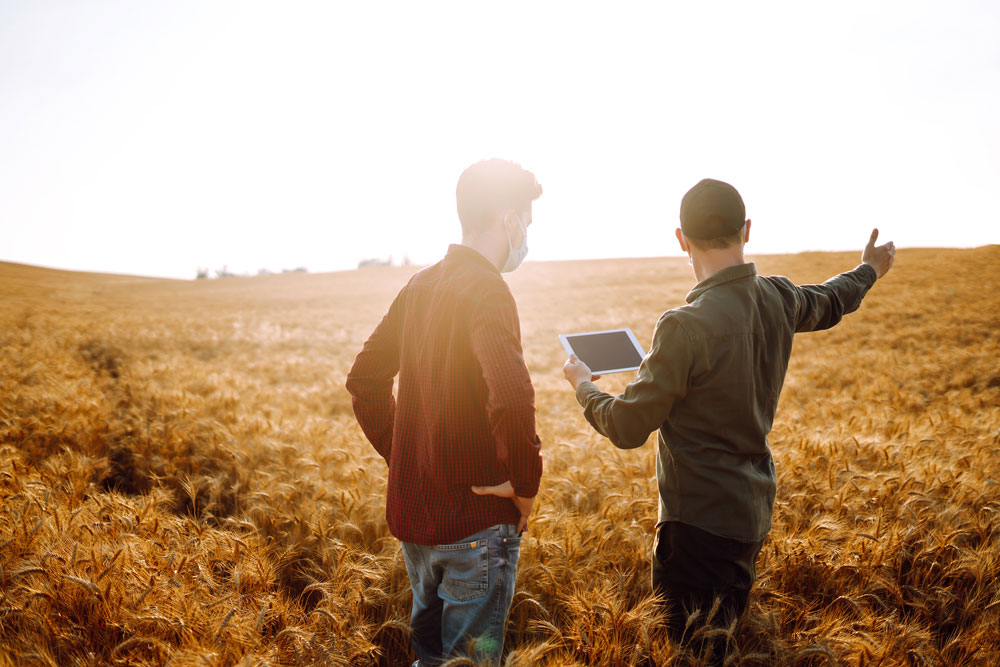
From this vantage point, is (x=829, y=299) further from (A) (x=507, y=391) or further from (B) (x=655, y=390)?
(A) (x=507, y=391)

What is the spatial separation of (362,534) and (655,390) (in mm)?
2344

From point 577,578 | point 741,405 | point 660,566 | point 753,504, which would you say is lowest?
point 577,578

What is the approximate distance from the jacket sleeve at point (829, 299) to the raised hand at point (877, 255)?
0.32 ft

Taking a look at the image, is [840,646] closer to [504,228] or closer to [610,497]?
[610,497]

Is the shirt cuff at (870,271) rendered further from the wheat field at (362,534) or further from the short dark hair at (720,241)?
the wheat field at (362,534)

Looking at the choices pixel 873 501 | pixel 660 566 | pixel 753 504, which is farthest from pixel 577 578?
pixel 873 501

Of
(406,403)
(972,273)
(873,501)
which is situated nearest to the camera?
(406,403)

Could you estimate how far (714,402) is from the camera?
→ 5.95 feet

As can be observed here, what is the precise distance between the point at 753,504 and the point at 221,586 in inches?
98.7

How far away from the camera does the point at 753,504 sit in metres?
1.89

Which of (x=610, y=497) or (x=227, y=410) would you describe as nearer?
(x=610, y=497)

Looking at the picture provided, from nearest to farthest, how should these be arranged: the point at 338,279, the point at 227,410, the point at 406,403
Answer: the point at 406,403 → the point at 227,410 → the point at 338,279

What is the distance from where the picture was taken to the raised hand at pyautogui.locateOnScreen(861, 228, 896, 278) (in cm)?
257

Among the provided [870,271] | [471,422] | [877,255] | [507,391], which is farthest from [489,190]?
[877,255]
